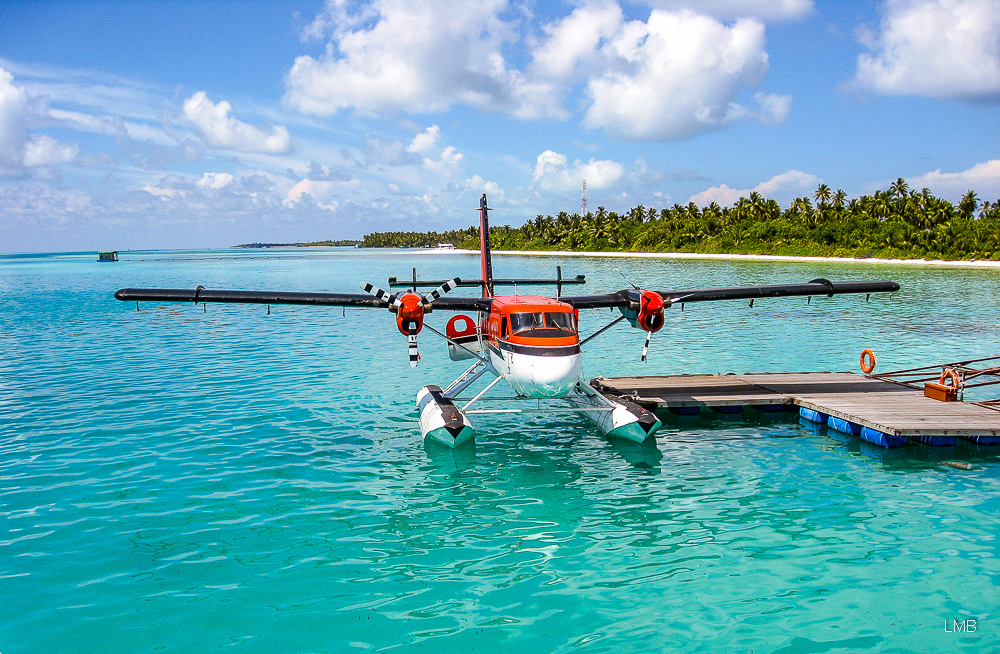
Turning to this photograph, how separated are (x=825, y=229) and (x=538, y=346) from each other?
10160cm

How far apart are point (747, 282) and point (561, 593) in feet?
190

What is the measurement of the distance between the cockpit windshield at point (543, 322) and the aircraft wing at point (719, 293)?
2.23 metres

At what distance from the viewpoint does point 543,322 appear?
13758 millimetres

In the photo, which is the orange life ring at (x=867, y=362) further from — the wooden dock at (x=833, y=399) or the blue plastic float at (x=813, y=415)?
the blue plastic float at (x=813, y=415)

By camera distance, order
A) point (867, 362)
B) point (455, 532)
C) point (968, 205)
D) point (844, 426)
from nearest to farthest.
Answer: point (455, 532), point (844, 426), point (867, 362), point (968, 205)

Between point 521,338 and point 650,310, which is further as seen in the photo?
point 650,310

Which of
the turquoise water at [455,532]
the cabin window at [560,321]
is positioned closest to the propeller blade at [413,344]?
the turquoise water at [455,532]

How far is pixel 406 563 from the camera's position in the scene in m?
9.20

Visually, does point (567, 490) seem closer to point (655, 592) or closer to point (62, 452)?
point (655, 592)

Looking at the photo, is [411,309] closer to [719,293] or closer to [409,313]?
[409,313]

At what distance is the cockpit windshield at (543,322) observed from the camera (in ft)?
44.9

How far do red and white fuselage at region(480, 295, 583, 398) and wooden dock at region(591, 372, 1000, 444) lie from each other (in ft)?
12.9

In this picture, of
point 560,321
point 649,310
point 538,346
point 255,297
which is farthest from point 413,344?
point 649,310

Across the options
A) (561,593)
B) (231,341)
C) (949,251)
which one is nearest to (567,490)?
(561,593)
